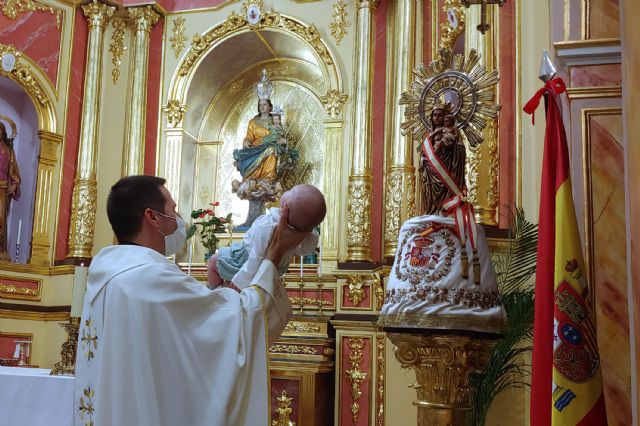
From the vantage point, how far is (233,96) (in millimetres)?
10070

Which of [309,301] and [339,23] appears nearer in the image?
[309,301]

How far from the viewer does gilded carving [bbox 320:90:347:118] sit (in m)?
8.64

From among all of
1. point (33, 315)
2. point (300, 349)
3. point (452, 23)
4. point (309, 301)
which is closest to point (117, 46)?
point (33, 315)

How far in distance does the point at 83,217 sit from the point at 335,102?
319 centimetres

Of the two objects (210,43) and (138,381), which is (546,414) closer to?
(138,381)

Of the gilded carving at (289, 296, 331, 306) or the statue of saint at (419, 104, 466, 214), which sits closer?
the statue of saint at (419, 104, 466, 214)

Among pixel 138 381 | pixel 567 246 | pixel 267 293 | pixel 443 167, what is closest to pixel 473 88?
pixel 443 167

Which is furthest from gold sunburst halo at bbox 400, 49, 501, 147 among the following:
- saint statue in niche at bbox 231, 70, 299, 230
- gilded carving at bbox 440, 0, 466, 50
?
saint statue in niche at bbox 231, 70, 299, 230

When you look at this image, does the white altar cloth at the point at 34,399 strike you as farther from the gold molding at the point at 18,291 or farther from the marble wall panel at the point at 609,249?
the gold molding at the point at 18,291

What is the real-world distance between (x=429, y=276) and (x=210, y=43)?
6.16m

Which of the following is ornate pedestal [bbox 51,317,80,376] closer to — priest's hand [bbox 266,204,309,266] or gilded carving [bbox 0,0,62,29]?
priest's hand [bbox 266,204,309,266]

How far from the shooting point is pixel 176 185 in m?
9.28

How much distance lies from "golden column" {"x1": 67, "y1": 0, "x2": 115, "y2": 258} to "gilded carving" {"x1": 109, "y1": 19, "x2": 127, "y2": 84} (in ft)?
0.52

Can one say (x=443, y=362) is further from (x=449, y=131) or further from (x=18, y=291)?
(x=18, y=291)
